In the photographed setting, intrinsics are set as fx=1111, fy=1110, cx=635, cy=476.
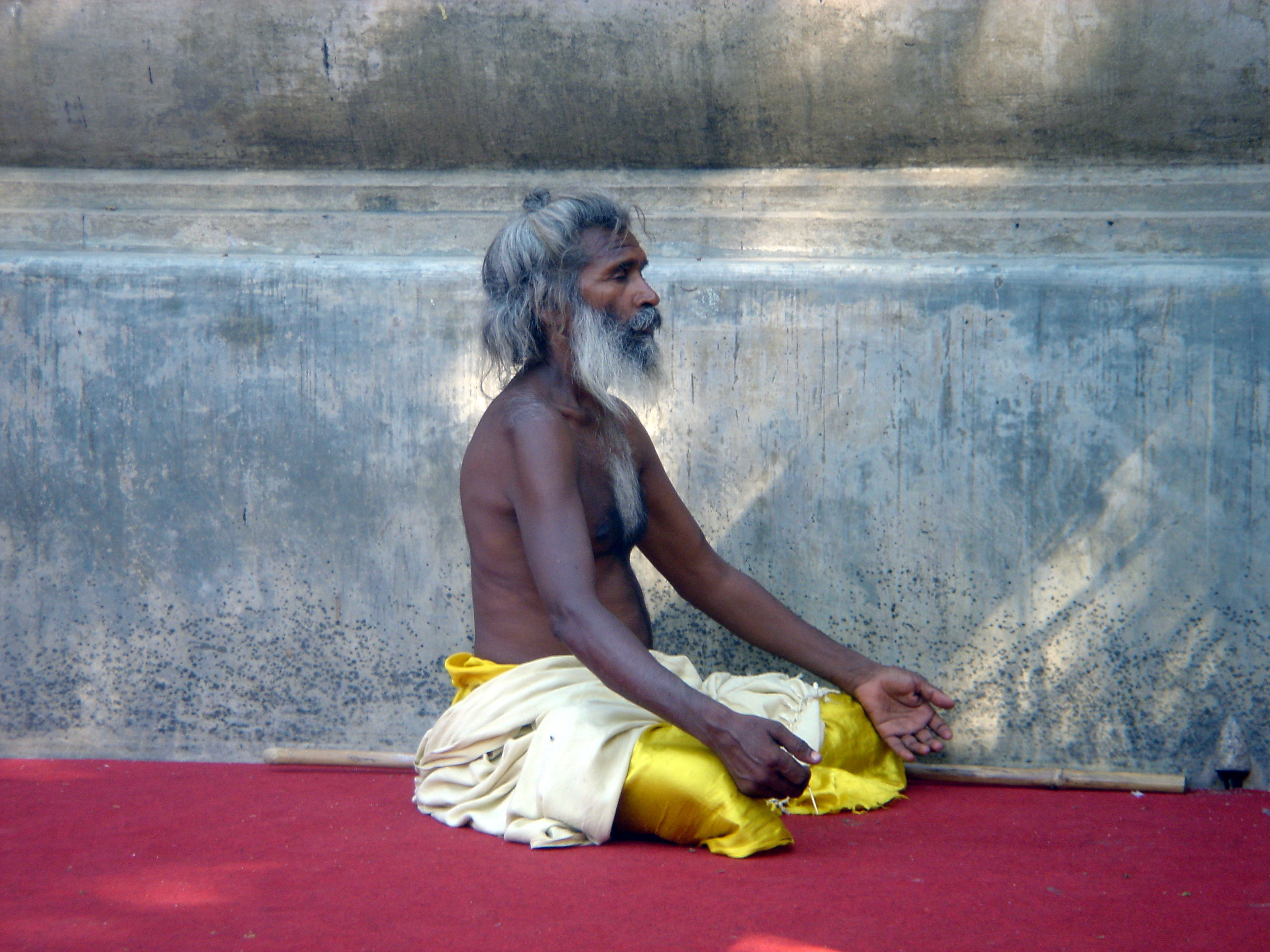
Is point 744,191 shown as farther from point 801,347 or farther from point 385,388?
point 385,388

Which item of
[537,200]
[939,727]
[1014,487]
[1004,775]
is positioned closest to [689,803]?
[939,727]

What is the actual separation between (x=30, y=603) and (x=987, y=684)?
2.95m

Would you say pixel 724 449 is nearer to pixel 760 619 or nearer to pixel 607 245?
pixel 760 619

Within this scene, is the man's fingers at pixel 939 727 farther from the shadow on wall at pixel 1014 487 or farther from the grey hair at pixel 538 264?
the grey hair at pixel 538 264

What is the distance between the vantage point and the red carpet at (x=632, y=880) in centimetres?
189

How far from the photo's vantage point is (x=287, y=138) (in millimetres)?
3615

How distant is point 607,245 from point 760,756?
1.38 metres

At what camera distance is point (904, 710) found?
304cm

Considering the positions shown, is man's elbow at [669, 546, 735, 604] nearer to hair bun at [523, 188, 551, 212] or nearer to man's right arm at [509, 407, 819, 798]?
Answer: man's right arm at [509, 407, 819, 798]

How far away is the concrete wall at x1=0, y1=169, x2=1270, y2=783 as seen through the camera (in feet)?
10.3

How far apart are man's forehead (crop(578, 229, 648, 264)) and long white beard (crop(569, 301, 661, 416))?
5.4 inches

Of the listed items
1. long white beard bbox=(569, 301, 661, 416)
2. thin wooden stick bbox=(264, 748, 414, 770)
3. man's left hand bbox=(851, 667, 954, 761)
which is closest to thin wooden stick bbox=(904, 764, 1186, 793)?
man's left hand bbox=(851, 667, 954, 761)

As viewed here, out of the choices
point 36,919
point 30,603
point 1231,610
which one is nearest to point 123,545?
point 30,603

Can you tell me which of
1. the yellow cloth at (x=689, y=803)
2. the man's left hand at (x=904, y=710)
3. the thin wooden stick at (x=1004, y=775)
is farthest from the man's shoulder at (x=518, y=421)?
the man's left hand at (x=904, y=710)
